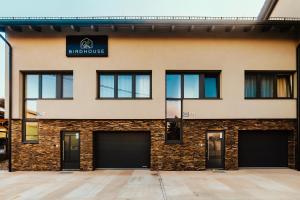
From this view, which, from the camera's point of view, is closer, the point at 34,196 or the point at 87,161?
the point at 34,196

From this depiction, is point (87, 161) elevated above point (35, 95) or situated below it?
below

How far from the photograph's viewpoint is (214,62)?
42.2 feet

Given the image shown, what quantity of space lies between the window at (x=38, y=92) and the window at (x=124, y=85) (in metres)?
1.71

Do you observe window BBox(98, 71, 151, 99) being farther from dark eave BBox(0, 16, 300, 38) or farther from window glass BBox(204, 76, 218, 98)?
window glass BBox(204, 76, 218, 98)

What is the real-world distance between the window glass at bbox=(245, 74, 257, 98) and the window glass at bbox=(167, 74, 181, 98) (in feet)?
11.7

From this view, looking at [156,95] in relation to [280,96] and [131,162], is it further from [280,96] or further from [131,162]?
[280,96]

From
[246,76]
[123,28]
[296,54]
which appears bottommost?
[246,76]

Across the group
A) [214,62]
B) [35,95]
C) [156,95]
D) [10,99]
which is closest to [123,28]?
[156,95]

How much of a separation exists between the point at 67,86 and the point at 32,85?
1.87 meters

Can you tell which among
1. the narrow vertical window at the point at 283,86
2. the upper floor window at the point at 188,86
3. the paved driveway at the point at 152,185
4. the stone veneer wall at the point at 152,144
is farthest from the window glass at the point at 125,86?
the narrow vertical window at the point at 283,86

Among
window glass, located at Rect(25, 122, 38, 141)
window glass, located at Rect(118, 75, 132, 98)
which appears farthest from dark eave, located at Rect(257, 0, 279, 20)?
window glass, located at Rect(25, 122, 38, 141)

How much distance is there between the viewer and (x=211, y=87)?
13.2 meters

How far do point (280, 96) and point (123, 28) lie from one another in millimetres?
8948

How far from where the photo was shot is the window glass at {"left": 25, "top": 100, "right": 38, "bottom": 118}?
13.0m
